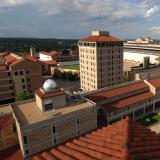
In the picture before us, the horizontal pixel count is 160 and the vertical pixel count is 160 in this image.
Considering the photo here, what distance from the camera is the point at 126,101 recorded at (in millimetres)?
66062

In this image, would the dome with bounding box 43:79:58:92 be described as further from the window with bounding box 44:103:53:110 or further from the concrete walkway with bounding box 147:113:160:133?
the concrete walkway with bounding box 147:113:160:133

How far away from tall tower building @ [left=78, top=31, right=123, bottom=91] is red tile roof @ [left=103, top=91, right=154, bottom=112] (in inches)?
917

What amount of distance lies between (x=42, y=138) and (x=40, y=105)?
905 centimetres

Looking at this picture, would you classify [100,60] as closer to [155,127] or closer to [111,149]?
[155,127]

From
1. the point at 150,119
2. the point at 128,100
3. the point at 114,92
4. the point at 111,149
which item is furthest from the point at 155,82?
the point at 111,149

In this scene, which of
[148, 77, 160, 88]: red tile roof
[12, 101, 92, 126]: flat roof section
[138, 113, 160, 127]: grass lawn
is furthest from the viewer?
[148, 77, 160, 88]: red tile roof

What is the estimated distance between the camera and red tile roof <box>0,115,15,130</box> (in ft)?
153

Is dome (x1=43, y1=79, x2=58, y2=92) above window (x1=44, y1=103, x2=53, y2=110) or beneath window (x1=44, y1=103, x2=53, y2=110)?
above

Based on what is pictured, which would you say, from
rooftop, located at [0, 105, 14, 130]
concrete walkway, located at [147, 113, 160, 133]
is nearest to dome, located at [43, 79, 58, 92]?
rooftop, located at [0, 105, 14, 130]

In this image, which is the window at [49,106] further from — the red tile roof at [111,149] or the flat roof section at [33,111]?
the red tile roof at [111,149]

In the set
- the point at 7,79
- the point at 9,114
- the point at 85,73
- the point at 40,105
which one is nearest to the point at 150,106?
the point at 85,73

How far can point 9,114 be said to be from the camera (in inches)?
1911

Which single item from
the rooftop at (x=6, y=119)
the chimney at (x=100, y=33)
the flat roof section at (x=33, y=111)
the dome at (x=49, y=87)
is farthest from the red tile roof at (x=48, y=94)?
the chimney at (x=100, y=33)

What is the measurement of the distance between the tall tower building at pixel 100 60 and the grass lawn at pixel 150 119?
28.4 m
